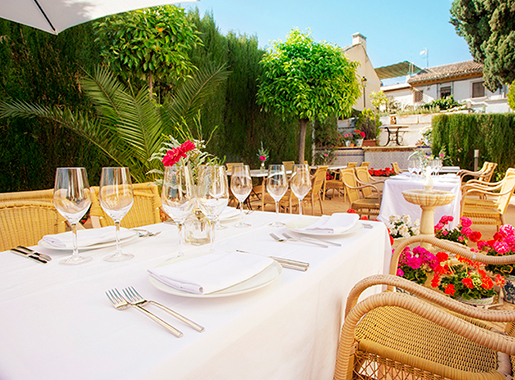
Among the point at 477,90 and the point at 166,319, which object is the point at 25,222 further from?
the point at 477,90

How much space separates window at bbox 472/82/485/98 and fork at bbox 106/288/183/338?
81.2 ft


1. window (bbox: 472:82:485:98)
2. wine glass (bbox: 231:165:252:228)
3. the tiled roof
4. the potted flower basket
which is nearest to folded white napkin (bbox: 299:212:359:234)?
wine glass (bbox: 231:165:252:228)

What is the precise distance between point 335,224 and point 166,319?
30.7 inches

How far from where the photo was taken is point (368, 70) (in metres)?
16.1

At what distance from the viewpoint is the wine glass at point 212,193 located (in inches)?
36.3

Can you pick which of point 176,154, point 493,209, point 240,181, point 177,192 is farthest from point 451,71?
point 177,192

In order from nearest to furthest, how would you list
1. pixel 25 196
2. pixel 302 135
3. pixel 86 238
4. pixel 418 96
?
pixel 86 238 → pixel 25 196 → pixel 302 135 → pixel 418 96

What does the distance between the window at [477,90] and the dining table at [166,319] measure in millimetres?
24089

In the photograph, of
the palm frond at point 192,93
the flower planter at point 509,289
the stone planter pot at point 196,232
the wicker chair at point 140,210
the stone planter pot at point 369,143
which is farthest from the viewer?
the stone planter pot at point 369,143

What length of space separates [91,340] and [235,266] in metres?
0.32

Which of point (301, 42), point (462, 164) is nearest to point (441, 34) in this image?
point (462, 164)

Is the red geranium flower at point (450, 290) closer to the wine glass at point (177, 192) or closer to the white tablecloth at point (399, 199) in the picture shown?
the white tablecloth at point (399, 199)

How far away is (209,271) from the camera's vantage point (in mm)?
705

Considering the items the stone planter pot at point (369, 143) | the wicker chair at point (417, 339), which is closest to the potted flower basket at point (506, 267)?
the wicker chair at point (417, 339)
